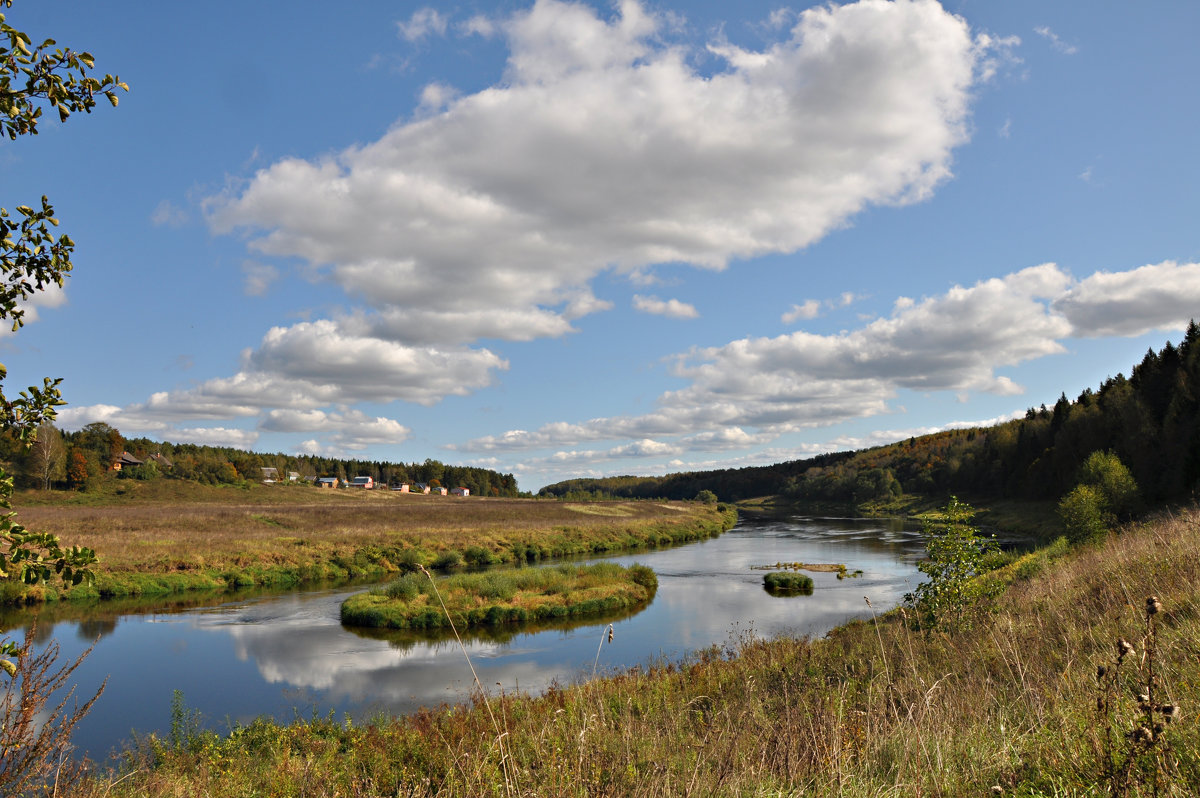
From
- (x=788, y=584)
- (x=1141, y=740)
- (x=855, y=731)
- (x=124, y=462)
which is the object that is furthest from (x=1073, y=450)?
(x=124, y=462)

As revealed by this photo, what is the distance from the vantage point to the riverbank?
4.08m

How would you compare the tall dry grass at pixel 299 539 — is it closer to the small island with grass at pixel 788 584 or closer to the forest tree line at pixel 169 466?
the forest tree line at pixel 169 466

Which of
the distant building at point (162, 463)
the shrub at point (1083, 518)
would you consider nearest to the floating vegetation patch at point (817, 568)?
the shrub at point (1083, 518)

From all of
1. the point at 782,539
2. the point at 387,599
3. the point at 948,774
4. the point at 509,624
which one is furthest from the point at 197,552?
the point at 782,539

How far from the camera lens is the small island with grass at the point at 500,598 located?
26.9 m

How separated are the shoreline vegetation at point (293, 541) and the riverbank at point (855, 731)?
48.8ft

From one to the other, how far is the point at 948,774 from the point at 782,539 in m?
63.2

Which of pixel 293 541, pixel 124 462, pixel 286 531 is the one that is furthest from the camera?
pixel 124 462

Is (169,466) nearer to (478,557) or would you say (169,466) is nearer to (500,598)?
(478,557)

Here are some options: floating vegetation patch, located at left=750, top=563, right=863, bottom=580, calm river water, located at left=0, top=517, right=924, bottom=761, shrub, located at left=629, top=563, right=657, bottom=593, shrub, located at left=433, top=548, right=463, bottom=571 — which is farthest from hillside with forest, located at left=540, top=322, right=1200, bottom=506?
shrub, located at left=433, top=548, right=463, bottom=571

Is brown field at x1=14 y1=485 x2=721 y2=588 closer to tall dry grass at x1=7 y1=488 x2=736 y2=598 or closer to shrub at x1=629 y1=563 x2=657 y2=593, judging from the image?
tall dry grass at x1=7 y1=488 x2=736 y2=598

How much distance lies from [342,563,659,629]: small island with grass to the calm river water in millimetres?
1161

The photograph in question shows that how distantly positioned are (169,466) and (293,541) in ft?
242

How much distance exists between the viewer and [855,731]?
17.6 feet
